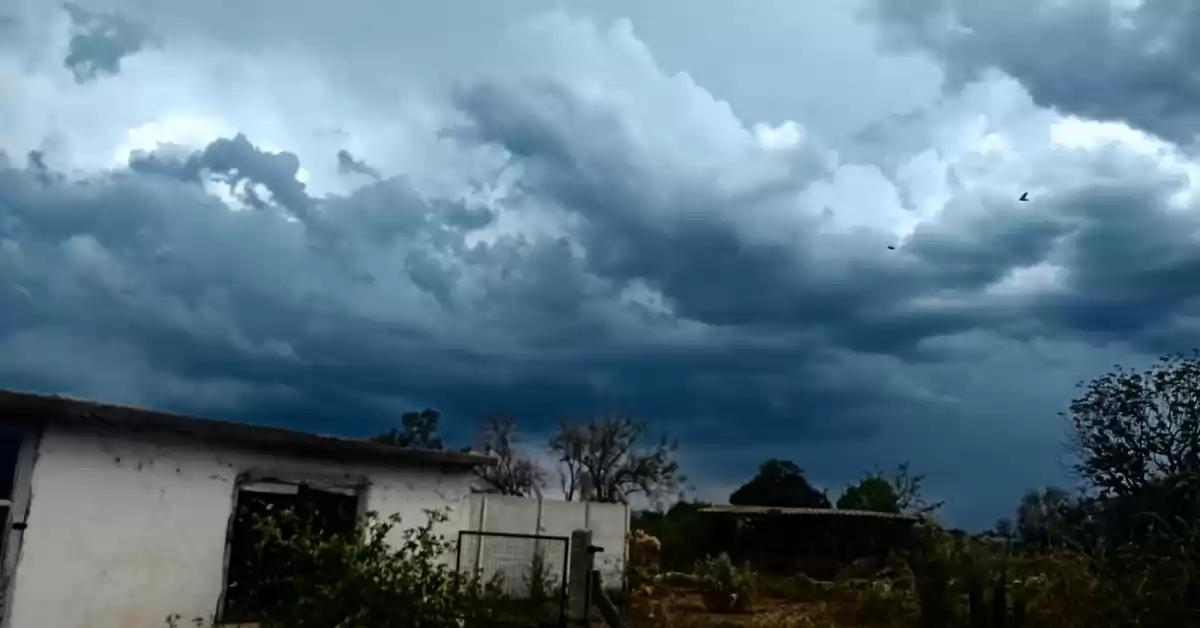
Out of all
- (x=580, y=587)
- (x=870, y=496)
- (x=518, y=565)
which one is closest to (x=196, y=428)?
(x=580, y=587)

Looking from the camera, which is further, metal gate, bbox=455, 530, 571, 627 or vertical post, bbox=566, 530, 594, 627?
metal gate, bbox=455, 530, 571, 627

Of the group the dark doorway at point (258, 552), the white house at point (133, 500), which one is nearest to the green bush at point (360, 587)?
the dark doorway at point (258, 552)

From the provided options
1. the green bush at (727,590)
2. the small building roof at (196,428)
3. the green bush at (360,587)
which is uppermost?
the small building roof at (196,428)

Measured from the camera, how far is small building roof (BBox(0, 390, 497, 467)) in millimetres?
8547

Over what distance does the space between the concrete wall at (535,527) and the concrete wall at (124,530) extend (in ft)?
19.2

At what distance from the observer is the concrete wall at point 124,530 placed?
8742 mm

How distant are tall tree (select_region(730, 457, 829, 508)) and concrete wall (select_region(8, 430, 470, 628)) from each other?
109 feet

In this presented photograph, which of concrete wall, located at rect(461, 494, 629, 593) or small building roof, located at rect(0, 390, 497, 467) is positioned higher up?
small building roof, located at rect(0, 390, 497, 467)

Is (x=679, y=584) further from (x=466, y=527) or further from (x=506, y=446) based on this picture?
(x=506, y=446)

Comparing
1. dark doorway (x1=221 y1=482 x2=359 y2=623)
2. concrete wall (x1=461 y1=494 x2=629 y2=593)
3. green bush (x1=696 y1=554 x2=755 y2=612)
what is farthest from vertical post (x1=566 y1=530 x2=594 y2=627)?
green bush (x1=696 y1=554 x2=755 y2=612)

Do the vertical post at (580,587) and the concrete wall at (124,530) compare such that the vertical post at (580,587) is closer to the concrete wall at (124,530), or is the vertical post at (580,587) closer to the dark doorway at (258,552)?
the dark doorway at (258,552)

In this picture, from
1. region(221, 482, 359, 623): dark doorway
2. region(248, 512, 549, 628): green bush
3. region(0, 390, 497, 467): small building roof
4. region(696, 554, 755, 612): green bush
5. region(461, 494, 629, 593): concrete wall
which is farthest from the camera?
region(696, 554, 755, 612): green bush

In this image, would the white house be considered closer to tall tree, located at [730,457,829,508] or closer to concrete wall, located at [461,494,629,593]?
concrete wall, located at [461,494,629,593]

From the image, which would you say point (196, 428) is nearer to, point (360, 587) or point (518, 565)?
point (360, 587)
